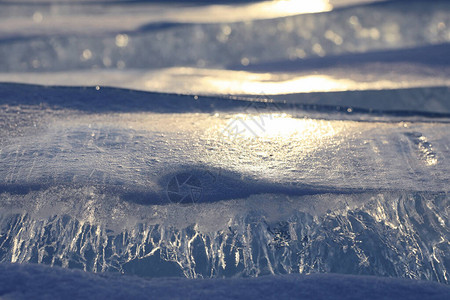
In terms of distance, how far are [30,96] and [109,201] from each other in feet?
2.19

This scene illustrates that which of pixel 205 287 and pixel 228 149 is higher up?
pixel 228 149

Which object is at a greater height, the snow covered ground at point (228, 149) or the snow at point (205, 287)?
the snow covered ground at point (228, 149)

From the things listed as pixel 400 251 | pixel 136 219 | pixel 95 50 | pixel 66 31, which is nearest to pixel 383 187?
pixel 400 251

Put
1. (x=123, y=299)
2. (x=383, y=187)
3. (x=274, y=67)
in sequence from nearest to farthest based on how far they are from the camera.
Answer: (x=123, y=299)
(x=383, y=187)
(x=274, y=67)

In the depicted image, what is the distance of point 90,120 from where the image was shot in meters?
1.69

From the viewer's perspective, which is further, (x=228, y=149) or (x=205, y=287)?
(x=228, y=149)

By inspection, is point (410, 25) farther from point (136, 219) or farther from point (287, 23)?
point (136, 219)

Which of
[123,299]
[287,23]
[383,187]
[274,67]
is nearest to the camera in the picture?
[123,299]

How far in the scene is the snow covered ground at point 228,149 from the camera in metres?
1.22

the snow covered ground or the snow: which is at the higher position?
the snow covered ground

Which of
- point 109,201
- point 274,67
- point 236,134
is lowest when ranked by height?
point 109,201

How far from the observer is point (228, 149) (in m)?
1.54

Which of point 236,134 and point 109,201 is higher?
point 236,134

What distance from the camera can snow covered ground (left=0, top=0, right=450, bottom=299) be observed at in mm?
1223
